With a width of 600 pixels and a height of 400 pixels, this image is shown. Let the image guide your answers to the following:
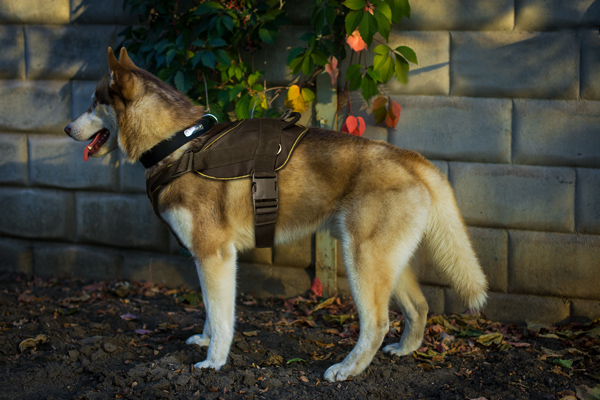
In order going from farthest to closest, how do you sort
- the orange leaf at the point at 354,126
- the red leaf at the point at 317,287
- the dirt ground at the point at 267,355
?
the red leaf at the point at 317,287 < the orange leaf at the point at 354,126 < the dirt ground at the point at 267,355

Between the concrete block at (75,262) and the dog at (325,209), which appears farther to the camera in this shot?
the concrete block at (75,262)

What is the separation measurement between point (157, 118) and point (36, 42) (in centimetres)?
244

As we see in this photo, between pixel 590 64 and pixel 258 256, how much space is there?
9.39 ft

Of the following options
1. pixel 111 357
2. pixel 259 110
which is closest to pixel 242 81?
pixel 259 110

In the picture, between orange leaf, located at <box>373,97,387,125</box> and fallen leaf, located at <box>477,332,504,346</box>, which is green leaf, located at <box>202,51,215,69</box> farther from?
fallen leaf, located at <box>477,332,504,346</box>

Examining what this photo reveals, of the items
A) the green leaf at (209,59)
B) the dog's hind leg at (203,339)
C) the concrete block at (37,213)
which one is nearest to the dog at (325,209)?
the dog's hind leg at (203,339)

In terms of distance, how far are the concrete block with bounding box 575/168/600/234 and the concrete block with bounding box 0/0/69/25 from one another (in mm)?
4467

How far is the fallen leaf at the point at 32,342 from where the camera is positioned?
11.5 feet

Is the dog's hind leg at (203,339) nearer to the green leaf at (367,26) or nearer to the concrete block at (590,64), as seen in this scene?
the green leaf at (367,26)

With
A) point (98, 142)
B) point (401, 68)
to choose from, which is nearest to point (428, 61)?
point (401, 68)

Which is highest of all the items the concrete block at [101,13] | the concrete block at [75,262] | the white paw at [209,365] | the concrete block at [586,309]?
the concrete block at [101,13]

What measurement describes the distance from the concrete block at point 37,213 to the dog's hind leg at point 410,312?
10.5 feet

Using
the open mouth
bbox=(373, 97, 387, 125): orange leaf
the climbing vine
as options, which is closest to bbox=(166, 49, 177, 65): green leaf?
the climbing vine

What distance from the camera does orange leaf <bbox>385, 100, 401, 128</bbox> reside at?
13.0 ft
